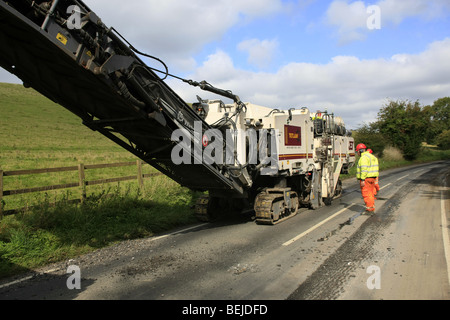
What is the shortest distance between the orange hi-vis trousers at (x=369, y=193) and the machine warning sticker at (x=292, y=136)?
231 centimetres

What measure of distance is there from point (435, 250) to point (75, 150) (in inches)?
1036

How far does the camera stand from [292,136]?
901 cm

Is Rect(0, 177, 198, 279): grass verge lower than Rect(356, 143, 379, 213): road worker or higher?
lower

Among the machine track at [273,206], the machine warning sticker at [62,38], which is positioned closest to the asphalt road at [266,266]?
the machine track at [273,206]

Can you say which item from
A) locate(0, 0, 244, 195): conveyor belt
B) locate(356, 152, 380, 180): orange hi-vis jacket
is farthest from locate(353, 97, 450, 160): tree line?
locate(0, 0, 244, 195): conveyor belt

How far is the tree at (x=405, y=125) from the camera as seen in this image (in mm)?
36812

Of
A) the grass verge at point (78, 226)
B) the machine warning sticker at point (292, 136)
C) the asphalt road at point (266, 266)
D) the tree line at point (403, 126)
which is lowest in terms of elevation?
the asphalt road at point (266, 266)

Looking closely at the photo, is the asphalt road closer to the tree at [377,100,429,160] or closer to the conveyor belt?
the conveyor belt

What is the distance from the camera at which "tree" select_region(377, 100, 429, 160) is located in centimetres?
3681

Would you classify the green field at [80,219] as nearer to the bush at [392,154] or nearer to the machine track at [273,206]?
the machine track at [273,206]

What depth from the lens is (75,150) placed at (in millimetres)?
26641

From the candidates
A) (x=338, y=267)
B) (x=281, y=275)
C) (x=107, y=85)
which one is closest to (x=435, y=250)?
(x=338, y=267)

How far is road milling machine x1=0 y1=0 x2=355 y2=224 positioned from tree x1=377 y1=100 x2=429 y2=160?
102 ft
